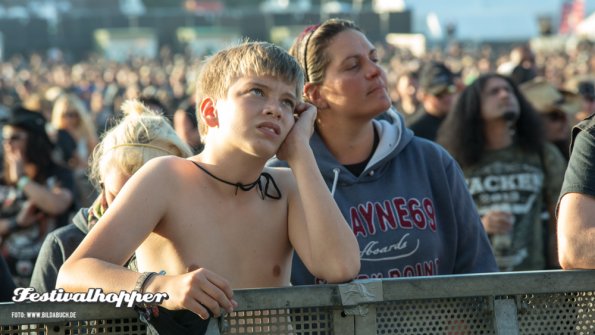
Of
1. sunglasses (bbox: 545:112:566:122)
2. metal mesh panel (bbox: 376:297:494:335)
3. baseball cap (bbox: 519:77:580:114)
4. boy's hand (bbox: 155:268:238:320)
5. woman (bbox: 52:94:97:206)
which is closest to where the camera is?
boy's hand (bbox: 155:268:238:320)

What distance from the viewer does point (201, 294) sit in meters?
2.55

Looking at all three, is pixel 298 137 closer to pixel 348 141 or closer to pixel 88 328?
pixel 88 328

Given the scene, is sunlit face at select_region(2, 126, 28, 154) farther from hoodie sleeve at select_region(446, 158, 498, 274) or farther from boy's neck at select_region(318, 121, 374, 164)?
hoodie sleeve at select_region(446, 158, 498, 274)

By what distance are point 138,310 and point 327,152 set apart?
1.55m

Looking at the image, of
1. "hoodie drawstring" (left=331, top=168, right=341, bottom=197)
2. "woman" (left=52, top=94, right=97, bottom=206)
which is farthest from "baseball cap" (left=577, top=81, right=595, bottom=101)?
"hoodie drawstring" (left=331, top=168, right=341, bottom=197)

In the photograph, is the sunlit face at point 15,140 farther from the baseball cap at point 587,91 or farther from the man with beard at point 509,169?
the baseball cap at point 587,91

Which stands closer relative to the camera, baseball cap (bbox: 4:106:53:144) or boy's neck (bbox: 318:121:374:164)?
boy's neck (bbox: 318:121:374:164)

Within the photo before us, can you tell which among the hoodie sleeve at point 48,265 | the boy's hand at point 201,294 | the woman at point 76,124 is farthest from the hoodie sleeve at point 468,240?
the woman at point 76,124

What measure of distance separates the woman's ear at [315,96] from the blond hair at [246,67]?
3.06 ft

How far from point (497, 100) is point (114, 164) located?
3.24 meters

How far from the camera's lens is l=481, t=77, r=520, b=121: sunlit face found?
21.4 feet

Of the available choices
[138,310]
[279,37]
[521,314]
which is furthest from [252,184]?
[279,37]

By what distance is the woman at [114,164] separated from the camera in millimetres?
3918

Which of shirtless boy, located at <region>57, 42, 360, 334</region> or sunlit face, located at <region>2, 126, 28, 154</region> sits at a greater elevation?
shirtless boy, located at <region>57, 42, 360, 334</region>
